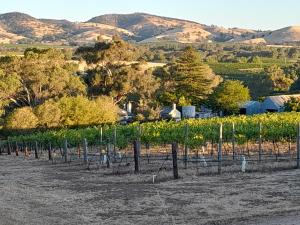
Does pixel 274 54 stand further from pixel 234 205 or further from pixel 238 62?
pixel 234 205

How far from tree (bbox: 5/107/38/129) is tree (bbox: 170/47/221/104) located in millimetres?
25530

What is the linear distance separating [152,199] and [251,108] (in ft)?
139

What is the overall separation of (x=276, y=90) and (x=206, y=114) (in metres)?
20.3

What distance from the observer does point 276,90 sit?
7600 cm

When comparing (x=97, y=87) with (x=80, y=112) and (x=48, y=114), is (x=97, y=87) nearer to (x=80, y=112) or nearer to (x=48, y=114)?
(x=80, y=112)

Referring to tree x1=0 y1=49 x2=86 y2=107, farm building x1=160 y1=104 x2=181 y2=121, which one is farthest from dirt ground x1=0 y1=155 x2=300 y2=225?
farm building x1=160 y1=104 x2=181 y2=121

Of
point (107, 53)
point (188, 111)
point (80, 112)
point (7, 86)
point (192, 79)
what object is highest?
point (107, 53)

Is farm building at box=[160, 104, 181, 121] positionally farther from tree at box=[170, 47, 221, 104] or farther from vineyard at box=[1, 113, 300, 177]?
vineyard at box=[1, 113, 300, 177]

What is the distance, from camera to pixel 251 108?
58.1m

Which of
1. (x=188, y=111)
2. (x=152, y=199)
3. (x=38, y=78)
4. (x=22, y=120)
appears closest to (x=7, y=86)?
(x=38, y=78)

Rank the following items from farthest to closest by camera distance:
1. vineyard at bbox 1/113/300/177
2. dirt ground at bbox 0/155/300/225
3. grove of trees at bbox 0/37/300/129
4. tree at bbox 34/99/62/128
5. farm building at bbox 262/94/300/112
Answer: farm building at bbox 262/94/300/112, grove of trees at bbox 0/37/300/129, tree at bbox 34/99/62/128, vineyard at bbox 1/113/300/177, dirt ground at bbox 0/155/300/225

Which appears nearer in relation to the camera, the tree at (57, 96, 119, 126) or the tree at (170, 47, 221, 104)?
the tree at (57, 96, 119, 126)

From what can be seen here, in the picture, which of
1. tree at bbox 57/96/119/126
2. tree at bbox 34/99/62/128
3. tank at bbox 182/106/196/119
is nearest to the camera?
tree at bbox 34/99/62/128

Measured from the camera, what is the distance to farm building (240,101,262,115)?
57625mm
